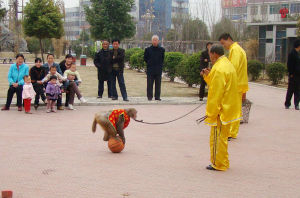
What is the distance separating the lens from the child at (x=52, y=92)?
11516 mm

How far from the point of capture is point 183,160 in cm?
675

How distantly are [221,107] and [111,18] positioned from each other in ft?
120

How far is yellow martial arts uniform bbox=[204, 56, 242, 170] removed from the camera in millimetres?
5941

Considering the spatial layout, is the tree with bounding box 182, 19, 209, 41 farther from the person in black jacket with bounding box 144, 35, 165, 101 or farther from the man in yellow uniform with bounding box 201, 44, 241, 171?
the man in yellow uniform with bounding box 201, 44, 241, 171

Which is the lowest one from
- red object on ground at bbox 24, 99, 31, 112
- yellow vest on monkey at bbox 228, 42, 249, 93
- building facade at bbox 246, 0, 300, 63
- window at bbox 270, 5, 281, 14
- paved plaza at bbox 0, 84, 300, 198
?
paved plaza at bbox 0, 84, 300, 198

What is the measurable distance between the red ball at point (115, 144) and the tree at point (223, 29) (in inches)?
1186

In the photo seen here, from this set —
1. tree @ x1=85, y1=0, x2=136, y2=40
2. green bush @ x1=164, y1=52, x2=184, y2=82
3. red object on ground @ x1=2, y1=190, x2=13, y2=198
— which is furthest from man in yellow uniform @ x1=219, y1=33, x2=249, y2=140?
tree @ x1=85, y1=0, x2=136, y2=40

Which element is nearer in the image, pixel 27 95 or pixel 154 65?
pixel 27 95

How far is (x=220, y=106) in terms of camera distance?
6.07 m

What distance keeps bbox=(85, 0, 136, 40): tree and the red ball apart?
3440 cm

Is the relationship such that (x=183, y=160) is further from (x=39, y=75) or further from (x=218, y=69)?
(x=39, y=75)

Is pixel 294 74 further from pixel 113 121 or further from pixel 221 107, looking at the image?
pixel 113 121

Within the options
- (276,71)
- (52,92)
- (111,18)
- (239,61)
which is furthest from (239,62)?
(111,18)

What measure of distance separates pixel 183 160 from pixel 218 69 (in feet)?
5.22
